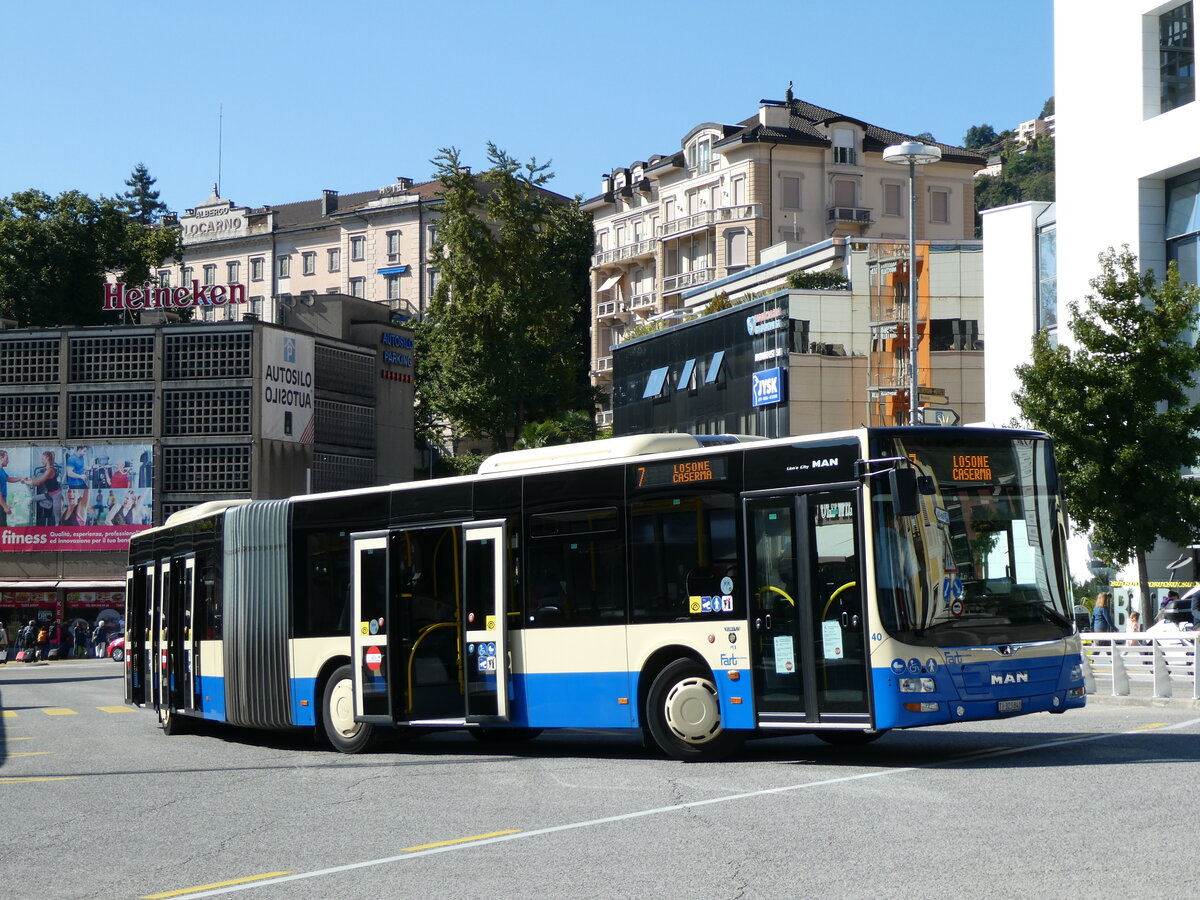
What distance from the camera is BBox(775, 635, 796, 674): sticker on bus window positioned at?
46.9 ft

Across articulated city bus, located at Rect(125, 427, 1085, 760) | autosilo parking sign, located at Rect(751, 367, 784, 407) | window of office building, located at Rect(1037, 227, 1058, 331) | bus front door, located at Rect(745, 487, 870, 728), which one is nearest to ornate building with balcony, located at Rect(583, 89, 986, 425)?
autosilo parking sign, located at Rect(751, 367, 784, 407)

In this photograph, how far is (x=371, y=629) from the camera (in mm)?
18172

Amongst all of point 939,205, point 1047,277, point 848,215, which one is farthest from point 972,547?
point 939,205

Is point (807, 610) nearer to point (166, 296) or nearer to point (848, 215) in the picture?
point (166, 296)

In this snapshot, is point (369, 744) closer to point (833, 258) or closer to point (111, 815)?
point (111, 815)

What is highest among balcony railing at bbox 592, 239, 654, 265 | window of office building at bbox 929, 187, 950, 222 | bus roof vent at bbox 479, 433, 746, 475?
window of office building at bbox 929, 187, 950, 222

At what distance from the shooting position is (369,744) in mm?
18406

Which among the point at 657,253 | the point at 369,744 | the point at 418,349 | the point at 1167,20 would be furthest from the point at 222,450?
the point at 369,744

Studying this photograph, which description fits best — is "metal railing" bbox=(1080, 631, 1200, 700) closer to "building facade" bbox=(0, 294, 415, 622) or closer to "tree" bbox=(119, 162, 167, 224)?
"building facade" bbox=(0, 294, 415, 622)

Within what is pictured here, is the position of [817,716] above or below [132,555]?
below

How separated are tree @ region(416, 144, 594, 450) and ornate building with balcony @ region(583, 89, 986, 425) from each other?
1478cm

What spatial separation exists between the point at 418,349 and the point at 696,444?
7961 centimetres

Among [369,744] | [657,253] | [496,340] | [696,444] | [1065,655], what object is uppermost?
[657,253]

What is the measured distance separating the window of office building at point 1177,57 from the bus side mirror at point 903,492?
28781mm
